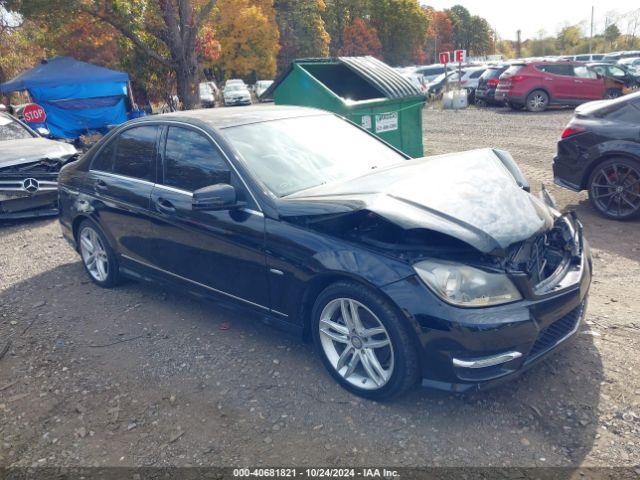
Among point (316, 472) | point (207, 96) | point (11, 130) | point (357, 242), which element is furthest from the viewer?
point (207, 96)

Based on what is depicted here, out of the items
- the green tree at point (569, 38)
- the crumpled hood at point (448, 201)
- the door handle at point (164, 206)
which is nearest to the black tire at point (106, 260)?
the door handle at point (164, 206)

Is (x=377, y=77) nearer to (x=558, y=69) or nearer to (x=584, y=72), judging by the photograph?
(x=558, y=69)

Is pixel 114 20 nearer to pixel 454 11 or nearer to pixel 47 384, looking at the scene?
pixel 47 384

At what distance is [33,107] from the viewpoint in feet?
47.8

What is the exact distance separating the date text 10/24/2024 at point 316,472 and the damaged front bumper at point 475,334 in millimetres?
538

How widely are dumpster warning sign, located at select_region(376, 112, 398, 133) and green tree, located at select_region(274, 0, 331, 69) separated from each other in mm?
45239

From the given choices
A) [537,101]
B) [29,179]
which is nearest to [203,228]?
[29,179]

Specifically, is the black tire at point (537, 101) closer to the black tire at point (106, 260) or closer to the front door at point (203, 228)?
the black tire at point (106, 260)

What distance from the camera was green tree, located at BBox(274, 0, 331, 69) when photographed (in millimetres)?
50844

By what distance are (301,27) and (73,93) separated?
37.1 meters

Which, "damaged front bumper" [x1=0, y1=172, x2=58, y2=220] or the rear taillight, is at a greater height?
the rear taillight

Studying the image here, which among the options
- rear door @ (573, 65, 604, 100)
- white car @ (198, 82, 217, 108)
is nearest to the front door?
rear door @ (573, 65, 604, 100)

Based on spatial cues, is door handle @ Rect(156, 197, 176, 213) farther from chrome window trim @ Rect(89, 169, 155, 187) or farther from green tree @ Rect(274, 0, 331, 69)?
green tree @ Rect(274, 0, 331, 69)

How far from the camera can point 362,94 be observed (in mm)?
8453
